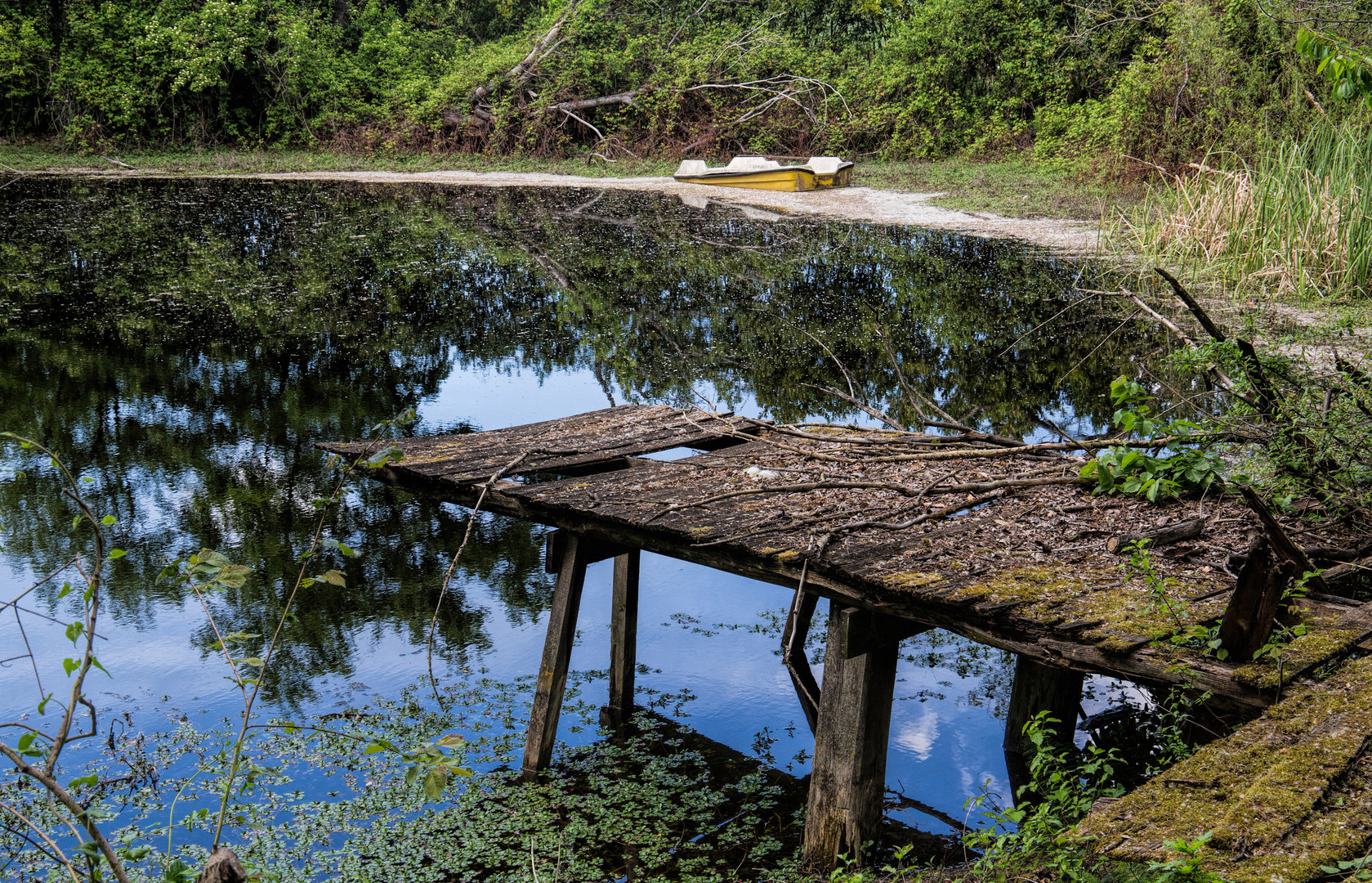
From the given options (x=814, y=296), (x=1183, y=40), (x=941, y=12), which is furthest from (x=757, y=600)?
(x=941, y=12)

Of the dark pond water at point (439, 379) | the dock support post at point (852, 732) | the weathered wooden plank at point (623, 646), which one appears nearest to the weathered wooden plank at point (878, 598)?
the dock support post at point (852, 732)

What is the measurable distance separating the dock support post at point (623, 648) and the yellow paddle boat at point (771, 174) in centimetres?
1712

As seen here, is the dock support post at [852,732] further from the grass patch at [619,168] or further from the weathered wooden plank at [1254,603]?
the grass patch at [619,168]

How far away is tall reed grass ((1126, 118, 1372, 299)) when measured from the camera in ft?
31.6

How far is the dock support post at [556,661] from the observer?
4.61 meters

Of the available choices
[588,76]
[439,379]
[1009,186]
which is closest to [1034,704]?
[439,379]

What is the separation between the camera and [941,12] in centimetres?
2467

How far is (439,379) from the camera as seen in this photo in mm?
10531

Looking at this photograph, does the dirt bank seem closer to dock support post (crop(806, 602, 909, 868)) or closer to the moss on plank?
dock support post (crop(806, 602, 909, 868))

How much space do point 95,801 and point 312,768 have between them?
0.77 meters

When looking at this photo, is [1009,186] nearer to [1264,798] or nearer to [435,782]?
[1264,798]

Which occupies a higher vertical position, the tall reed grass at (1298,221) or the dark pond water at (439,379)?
the tall reed grass at (1298,221)

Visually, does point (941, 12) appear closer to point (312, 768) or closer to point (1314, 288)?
point (1314, 288)

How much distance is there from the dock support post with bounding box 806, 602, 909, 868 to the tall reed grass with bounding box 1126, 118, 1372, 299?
7.81 meters
